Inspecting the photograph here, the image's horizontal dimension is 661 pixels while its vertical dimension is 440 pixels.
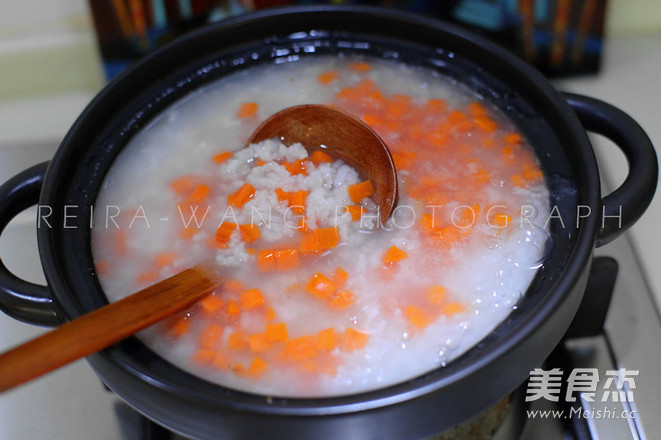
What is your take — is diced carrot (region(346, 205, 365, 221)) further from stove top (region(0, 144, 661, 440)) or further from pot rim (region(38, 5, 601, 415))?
stove top (region(0, 144, 661, 440))

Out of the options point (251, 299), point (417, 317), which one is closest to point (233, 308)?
point (251, 299)

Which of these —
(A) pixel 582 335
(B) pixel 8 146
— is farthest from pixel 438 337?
(B) pixel 8 146

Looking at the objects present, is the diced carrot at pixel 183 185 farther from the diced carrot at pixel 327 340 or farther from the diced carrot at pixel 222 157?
the diced carrot at pixel 327 340

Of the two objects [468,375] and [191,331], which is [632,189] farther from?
[191,331]

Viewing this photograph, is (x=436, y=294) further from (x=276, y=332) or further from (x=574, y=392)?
(x=574, y=392)

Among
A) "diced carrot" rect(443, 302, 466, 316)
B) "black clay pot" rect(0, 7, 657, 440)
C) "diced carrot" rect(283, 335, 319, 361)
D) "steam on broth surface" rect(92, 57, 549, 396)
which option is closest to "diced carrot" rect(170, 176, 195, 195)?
"steam on broth surface" rect(92, 57, 549, 396)

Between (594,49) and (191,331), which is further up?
(594,49)
